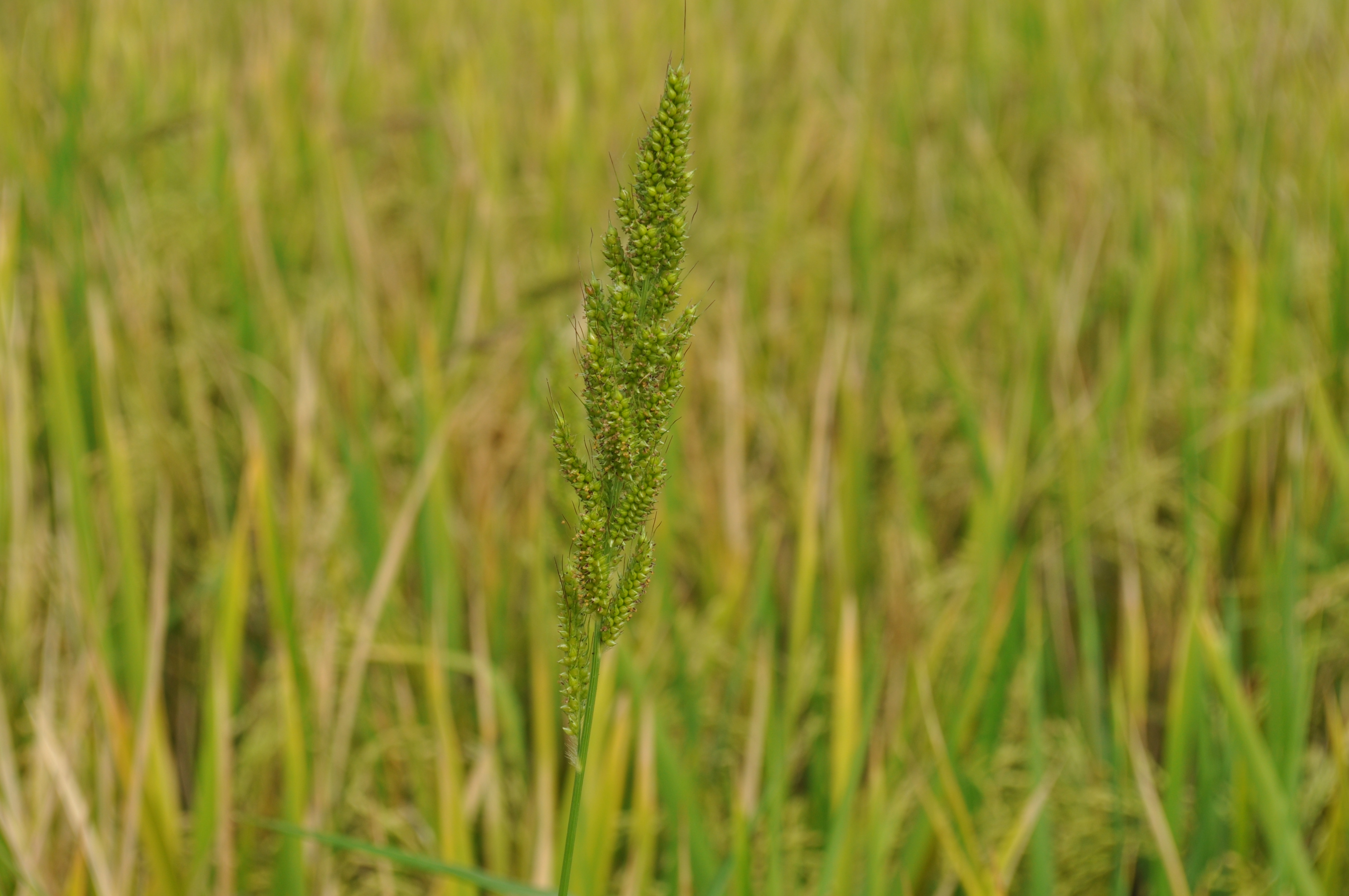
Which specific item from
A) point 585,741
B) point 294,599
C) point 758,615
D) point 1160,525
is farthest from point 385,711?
point 1160,525

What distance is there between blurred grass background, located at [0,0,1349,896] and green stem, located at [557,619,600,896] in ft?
0.70

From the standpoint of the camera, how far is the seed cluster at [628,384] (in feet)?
1.96

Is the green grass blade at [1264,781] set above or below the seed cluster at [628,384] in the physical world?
below

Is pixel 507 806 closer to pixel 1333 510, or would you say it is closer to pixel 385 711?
pixel 385 711

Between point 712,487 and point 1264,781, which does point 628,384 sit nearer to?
point 1264,781

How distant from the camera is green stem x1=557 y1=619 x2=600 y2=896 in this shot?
2.00 feet

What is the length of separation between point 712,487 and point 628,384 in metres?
1.34

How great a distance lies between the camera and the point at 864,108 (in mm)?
2975

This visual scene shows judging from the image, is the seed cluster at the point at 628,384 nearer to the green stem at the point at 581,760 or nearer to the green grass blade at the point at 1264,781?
the green stem at the point at 581,760

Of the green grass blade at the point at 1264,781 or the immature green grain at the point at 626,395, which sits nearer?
the immature green grain at the point at 626,395

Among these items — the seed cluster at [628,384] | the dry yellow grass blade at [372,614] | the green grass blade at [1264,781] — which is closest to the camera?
the seed cluster at [628,384]

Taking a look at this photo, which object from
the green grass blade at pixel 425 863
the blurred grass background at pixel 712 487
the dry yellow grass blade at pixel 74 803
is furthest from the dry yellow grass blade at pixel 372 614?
A: the green grass blade at pixel 425 863

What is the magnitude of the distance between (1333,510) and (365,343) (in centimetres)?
170

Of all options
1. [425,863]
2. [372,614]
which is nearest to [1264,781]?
[425,863]
